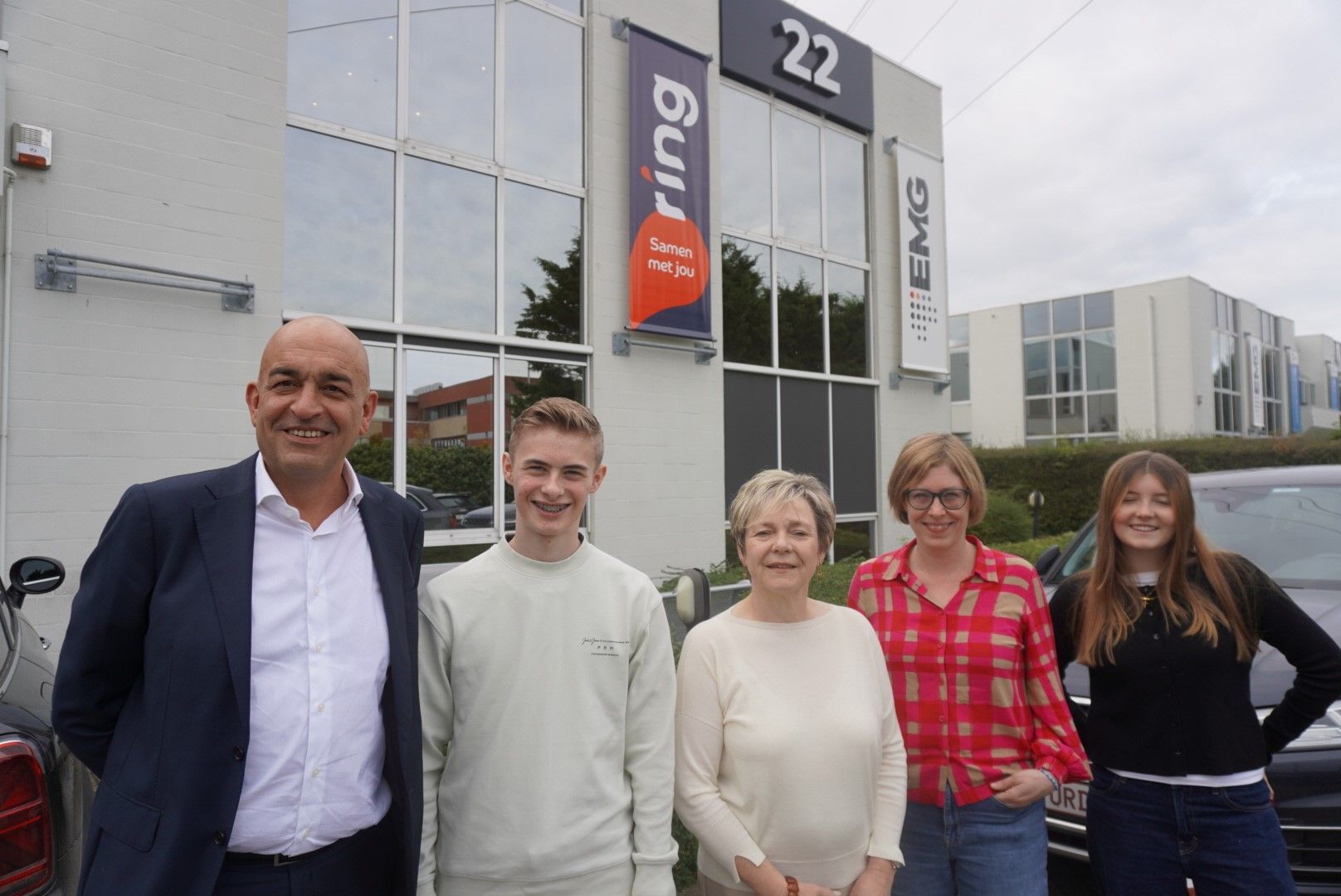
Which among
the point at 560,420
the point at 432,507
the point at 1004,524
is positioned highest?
the point at 560,420

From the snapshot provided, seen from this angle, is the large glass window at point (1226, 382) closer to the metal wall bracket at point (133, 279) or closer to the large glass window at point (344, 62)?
the large glass window at point (344, 62)

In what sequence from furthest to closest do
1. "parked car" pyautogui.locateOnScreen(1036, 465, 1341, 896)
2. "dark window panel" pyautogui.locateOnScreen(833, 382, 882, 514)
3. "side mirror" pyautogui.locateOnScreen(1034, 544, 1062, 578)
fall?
"dark window panel" pyautogui.locateOnScreen(833, 382, 882, 514) → "side mirror" pyautogui.locateOnScreen(1034, 544, 1062, 578) → "parked car" pyautogui.locateOnScreen(1036, 465, 1341, 896)

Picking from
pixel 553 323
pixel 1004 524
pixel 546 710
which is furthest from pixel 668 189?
pixel 1004 524

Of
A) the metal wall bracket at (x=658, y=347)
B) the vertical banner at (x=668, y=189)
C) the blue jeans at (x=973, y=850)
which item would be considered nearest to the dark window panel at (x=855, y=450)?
the metal wall bracket at (x=658, y=347)

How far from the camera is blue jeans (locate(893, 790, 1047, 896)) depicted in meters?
2.16

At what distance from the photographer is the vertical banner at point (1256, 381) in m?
35.8

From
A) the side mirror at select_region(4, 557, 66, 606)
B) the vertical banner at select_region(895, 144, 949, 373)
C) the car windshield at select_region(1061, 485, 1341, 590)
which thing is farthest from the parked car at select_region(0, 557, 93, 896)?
the vertical banner at select_region(895, 144, 949, 373)

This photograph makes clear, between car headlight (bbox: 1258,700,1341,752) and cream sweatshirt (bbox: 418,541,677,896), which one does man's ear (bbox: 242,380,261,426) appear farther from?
car headlight (bbox: 1258,700,1341,752)

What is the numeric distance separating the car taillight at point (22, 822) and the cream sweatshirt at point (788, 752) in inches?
57.4

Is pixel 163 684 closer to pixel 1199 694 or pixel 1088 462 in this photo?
pixel 1199 694

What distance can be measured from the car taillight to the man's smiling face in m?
0.88

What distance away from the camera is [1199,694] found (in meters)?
2.27

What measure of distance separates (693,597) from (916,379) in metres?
10.9

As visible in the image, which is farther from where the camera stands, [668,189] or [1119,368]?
[1119,368]
